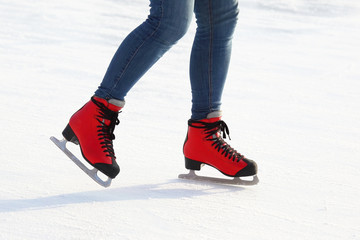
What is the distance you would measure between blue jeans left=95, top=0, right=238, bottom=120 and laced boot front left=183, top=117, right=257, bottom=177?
32 millimetres

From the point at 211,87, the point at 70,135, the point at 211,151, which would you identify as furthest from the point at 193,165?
the point at 70,135

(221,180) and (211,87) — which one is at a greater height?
(211,87)

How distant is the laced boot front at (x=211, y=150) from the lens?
5.91 feet

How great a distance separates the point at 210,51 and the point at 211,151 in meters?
0.27

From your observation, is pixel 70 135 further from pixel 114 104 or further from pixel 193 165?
pixel 193 165

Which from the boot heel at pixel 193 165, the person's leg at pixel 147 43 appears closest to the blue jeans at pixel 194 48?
the person's leg at pixel 147 43

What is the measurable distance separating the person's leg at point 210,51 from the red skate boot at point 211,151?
0.10 ft

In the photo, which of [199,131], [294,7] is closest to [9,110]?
[199,131]

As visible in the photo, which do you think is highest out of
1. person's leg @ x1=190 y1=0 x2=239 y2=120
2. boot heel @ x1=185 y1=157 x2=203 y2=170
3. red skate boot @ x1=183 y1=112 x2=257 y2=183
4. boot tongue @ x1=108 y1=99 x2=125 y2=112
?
person's leg @ x1=190 y1=0 x2=239 y2=120

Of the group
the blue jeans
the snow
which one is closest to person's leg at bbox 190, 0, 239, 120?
the blue jeans

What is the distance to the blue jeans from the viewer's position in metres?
1.58

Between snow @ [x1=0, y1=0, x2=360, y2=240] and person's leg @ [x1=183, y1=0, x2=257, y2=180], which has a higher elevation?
person's leg @ [x1=183, y1=0, x2=257, y2=180]

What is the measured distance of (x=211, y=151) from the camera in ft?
5.96

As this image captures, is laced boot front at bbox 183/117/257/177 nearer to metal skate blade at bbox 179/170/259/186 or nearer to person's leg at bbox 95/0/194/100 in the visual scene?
metal skate blade at bbox 179/170/259/186
